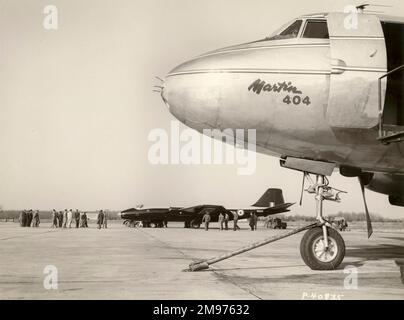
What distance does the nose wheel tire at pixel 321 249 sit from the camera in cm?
987

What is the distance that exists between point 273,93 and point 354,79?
4.78 ft

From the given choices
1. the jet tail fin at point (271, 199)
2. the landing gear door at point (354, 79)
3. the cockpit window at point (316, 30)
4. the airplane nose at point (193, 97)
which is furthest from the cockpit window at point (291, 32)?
the jet tail fin at point (271, 199)

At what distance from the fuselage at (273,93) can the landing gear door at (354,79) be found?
2 centimetres

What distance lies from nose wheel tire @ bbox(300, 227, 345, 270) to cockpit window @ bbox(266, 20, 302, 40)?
3.83 meters

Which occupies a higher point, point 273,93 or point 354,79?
point 354,79

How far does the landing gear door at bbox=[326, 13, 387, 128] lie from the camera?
29.3ft

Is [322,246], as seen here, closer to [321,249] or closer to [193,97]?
[321,249]

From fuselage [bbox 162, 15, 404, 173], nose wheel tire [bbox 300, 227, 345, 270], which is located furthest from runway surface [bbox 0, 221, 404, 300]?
fuselage [bbox 162, 15, 404, 173]

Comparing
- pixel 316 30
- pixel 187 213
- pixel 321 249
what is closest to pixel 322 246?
pixel 321 249

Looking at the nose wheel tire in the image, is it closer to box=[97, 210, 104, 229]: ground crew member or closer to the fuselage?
the fuselage

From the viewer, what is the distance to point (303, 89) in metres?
9.02
